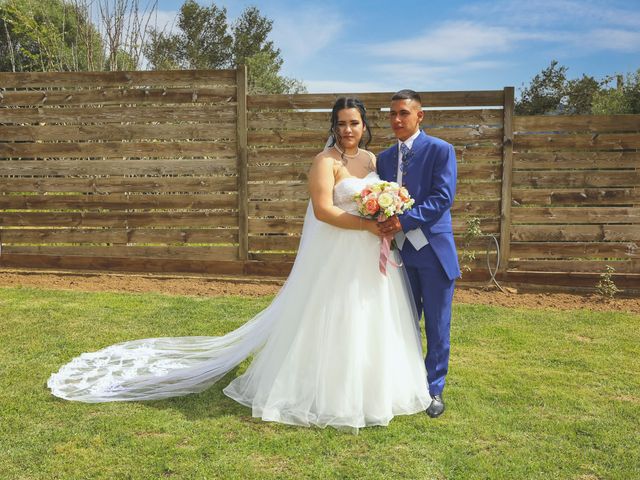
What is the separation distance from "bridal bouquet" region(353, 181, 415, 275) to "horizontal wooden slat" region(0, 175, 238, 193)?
13.8 feet

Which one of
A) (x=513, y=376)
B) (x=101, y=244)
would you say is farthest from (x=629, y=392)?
(x=101, y=244)

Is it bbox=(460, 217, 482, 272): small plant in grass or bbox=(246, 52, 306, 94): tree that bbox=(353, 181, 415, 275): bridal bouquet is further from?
bbox=(246, 52, 306, 94): tree

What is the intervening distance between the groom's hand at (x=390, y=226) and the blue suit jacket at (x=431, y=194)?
32 mm

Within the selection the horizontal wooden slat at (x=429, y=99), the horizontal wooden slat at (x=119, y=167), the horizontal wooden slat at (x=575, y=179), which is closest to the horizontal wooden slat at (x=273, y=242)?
the horizontal wooden slat at (x=119, y=167)

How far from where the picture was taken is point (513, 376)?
4.42 m

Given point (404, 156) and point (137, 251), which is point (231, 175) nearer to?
point (137, 251)

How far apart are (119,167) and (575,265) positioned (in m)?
6.04

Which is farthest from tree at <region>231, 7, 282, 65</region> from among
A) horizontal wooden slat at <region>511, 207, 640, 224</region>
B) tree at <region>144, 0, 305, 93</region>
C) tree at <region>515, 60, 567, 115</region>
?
horizontal wooden slat at <region>511, 207, 640, 224</region>

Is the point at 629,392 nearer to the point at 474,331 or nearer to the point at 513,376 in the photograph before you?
the point at 513,376

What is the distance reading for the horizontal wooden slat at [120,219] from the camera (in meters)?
7.60

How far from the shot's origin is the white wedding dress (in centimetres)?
356

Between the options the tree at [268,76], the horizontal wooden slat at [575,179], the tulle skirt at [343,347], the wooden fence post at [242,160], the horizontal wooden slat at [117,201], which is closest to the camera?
the tulle skirt at [343,347]

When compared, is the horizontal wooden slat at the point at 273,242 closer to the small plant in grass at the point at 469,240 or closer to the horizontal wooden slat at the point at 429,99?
the horizontal wooden slat at the point at 429,99

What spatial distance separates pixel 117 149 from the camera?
7676 mm
